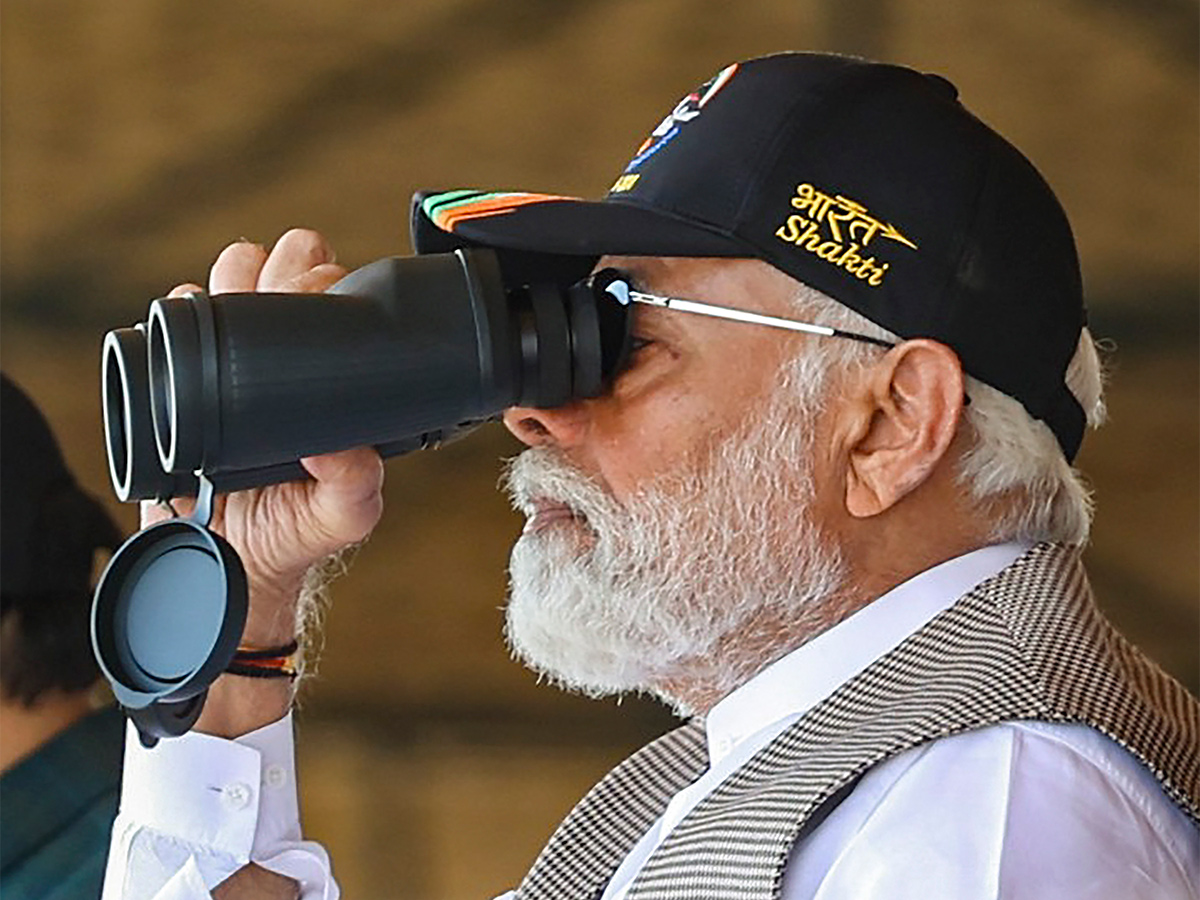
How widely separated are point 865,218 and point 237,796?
62cm

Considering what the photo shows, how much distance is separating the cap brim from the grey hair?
0.25ft

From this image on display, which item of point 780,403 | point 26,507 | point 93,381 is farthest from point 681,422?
point 93,381

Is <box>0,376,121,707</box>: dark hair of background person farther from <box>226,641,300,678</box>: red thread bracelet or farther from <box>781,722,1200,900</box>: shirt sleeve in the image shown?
<box>781,722,1200,900</box>: shirt sleeve

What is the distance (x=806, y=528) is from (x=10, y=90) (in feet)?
9.04

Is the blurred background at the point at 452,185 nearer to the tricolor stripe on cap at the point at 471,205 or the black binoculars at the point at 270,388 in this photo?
the tricolor stripe on cap at the point at 471,205

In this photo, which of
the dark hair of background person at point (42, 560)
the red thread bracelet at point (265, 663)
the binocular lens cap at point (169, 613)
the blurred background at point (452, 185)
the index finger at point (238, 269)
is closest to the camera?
the binocular lens cap at point (169, 613)

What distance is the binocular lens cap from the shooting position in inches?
46.7

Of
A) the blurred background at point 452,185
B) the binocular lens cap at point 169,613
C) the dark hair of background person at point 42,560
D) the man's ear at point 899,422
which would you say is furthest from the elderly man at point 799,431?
the blurred background at point 452,185

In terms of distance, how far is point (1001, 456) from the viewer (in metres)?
1.30

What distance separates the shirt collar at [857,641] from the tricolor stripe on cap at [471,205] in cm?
33

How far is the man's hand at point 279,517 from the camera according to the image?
4.54ft

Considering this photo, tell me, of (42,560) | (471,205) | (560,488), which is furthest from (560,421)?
(42,560)

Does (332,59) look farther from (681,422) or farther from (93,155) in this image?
(681,422)

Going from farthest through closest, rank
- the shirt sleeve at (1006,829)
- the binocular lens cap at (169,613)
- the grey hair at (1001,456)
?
the grey hair at (1001,456) → the binocular lens cap at (169,613) → the shirt sleeve at (1006,829)
